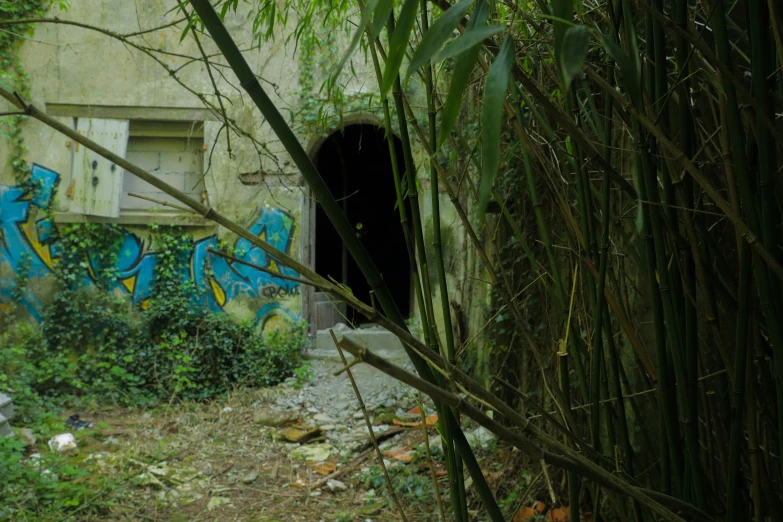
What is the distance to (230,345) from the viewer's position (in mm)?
7055

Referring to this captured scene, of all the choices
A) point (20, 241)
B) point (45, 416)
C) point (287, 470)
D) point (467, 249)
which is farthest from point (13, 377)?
point (467, 249)

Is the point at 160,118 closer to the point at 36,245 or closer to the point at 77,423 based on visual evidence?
the point at 36,245

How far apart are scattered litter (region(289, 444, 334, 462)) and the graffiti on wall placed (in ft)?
7.78

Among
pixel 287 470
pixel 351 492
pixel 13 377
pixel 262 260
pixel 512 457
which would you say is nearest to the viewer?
pixel 512 457

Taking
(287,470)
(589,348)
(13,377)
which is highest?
Answer: (589,348)

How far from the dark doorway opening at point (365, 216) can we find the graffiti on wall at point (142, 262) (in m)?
2.65

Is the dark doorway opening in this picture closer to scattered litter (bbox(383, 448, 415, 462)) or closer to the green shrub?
scattered litter (bbox(383, 448, 415, 462))

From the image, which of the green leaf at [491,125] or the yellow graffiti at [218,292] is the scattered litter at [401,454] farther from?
the green leaf at [491,125]

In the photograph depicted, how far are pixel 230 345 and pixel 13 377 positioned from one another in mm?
1981

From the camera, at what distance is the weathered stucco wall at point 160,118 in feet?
23.8

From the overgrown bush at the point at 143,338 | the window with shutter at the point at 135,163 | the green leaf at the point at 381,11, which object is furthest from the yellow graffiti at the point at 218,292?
the green leaf at the point at 381,11

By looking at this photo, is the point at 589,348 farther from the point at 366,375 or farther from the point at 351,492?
the point at 366,375

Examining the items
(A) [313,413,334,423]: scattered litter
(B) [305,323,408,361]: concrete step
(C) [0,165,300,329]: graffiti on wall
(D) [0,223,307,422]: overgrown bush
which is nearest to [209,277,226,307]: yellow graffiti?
(C) [0,165,300,329]: graffiti on wall

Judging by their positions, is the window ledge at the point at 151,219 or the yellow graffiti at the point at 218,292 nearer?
the window ledge at the point at 151,219
